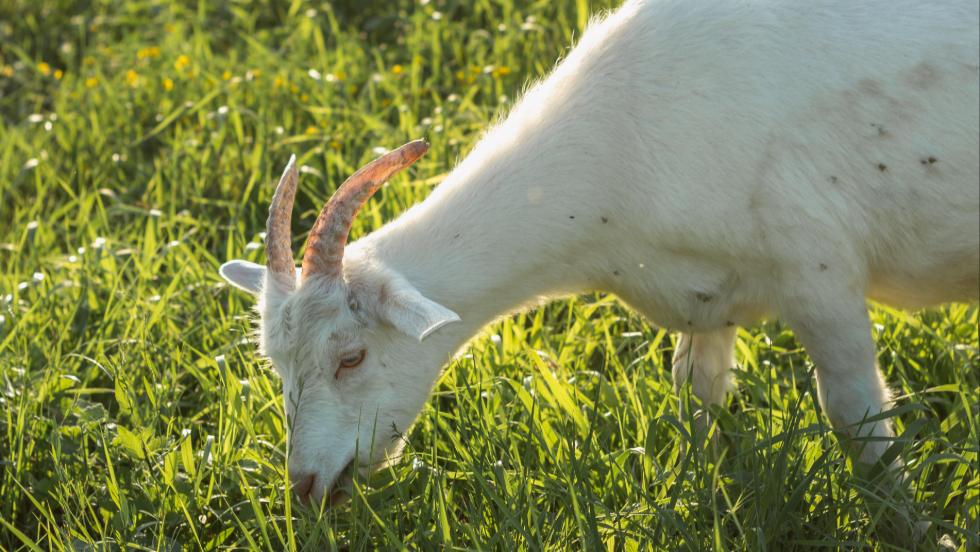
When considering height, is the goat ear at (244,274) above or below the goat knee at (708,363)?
above

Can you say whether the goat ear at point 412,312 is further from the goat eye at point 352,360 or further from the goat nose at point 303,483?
the goat nose at point 303,483

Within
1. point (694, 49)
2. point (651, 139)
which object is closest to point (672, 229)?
point (651, 139)

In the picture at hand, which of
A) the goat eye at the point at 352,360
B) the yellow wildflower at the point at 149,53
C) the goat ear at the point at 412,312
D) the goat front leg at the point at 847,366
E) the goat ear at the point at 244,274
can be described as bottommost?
the goat front leg at the point at 847,366

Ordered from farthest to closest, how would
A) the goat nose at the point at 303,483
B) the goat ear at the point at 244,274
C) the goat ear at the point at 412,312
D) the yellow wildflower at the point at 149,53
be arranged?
the yellow wildflower at the point at 149,53, the goat ear at the point at 244,274, the goat nose at the point at 303,483, the goat ear at the point at 412,312

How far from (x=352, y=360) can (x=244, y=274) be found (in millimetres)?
546

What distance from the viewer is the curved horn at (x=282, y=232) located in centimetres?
343

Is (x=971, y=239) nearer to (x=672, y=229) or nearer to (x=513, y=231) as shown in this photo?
(x=672, y=229)

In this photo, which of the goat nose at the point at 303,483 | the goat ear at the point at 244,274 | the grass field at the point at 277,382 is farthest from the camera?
the goat ear at the point at 244,274

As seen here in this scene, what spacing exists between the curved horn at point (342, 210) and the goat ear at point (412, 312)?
0.60 ft

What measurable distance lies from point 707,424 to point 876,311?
974 mm

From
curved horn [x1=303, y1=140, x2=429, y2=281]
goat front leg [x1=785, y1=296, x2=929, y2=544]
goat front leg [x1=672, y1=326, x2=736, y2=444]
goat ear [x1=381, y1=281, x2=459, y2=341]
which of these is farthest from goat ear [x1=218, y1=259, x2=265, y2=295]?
goat front leg [x1=785, y1=296, x2=929, y2=544]

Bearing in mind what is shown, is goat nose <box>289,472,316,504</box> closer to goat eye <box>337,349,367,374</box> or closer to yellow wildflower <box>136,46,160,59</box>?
goat eye <box>337,349,367,374</box>

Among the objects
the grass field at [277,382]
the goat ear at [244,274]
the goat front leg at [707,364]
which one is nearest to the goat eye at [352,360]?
the grass field at [277,382]

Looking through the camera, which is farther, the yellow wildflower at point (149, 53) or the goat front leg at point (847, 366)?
the yellow wildflower at point (149, 53)
